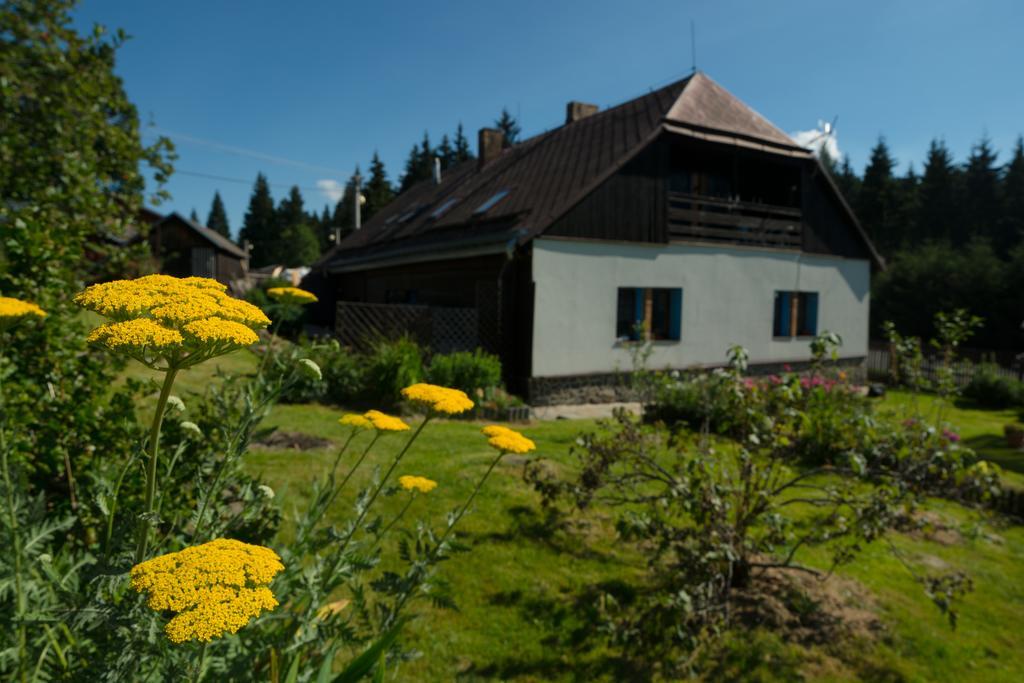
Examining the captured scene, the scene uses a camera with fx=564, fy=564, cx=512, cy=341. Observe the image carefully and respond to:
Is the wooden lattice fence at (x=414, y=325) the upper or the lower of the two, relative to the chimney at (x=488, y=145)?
lower

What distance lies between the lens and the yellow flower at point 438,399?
2.02 meters

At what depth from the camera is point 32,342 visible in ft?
9.56

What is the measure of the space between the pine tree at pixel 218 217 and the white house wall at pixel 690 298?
109 metres

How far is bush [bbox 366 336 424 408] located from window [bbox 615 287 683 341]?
4758 mm

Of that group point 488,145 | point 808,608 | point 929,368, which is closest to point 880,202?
point 929,368

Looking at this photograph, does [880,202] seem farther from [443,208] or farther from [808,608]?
[808,608]

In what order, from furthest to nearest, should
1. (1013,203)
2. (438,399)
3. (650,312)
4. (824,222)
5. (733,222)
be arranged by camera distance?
(1013,203)
(824,222)
(733,222)
(650,312)
(438,399)

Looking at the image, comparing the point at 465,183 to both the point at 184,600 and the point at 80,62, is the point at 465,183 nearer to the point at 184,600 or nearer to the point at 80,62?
the point at 80,62

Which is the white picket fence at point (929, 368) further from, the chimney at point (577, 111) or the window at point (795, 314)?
Answer: the chimney at point (577, 111)

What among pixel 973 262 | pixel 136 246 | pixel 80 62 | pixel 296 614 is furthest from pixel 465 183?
pixel 973 262

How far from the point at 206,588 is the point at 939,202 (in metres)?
61.9

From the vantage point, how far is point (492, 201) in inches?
546

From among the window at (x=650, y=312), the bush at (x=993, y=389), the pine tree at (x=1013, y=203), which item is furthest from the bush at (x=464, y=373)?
the pine tree at (x=1013, y=203)

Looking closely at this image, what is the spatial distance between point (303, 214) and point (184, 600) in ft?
308
